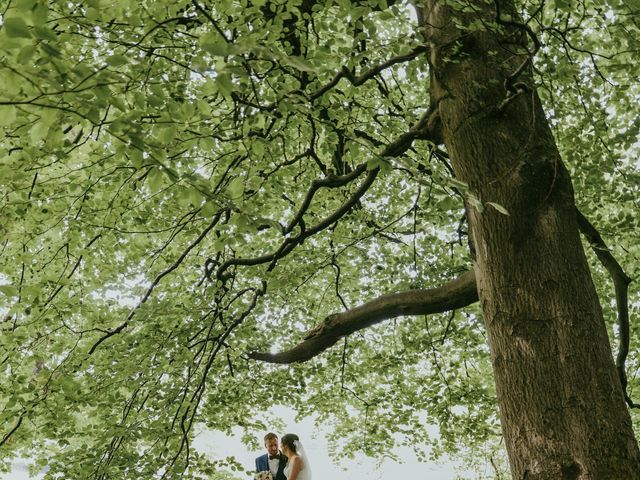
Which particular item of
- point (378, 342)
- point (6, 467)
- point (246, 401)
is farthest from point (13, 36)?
point (6, 467)

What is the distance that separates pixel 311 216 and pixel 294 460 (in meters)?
3.19

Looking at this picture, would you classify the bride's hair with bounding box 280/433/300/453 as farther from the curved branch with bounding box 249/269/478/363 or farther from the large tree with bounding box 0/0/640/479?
the curved branch with bounding box 249/269/478/363

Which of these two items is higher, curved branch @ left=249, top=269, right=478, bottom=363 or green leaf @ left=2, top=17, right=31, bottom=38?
curved branch @ left=249, top=269, right=478, bottom=363

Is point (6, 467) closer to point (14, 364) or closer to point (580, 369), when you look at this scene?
point (14, 364)

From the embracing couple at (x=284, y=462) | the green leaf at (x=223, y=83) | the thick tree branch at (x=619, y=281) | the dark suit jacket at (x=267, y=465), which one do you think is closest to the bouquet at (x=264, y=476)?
the embracing couple at (x=284, y=462)

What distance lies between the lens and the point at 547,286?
3.09 meters

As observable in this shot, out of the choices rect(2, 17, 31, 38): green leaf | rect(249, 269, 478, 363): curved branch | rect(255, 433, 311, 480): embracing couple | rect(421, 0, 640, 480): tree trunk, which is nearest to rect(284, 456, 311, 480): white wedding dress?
rect(255, 433, 311, 480): embracing couple

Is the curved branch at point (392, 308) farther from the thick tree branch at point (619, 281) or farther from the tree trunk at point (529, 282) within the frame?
the thick tree branch at point (619, 281)

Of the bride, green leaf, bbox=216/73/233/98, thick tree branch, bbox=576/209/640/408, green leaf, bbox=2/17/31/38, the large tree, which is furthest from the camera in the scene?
the bride

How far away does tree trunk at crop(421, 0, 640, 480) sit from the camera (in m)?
2.77

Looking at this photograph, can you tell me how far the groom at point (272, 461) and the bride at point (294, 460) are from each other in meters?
0.08

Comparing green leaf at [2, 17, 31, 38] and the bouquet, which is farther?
the bouquet

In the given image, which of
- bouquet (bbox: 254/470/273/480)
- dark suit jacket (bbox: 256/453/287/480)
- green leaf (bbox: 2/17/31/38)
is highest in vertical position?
green leaf (bbox: 2/17/31/38)

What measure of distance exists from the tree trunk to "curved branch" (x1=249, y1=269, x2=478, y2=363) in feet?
1.46
